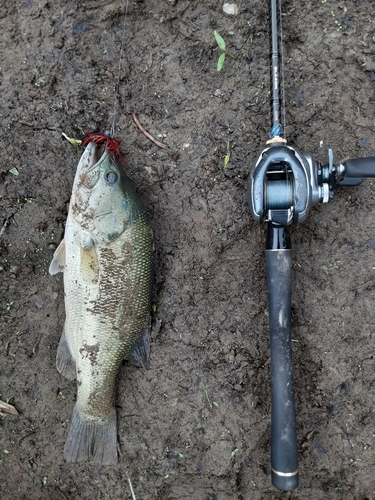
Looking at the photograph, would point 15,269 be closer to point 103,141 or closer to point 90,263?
point 90,263

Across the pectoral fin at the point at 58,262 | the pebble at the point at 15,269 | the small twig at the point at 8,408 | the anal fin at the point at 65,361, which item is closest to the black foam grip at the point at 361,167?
the pectoral fin at the point at 58,262

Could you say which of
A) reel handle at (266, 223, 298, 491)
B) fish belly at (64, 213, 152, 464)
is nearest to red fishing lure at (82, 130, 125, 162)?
fish belly at (64, 213, 152, 464)

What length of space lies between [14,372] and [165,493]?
58.5 inches

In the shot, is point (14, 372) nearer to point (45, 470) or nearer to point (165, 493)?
point (45, 470)

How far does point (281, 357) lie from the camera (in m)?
2.59

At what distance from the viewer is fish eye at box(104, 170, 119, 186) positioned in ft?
8.87

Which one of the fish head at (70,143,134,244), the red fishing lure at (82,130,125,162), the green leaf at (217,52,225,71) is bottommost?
the fish head at (70,143,134,244)

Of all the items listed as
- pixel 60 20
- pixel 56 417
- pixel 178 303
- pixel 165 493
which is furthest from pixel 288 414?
pixel 60 20

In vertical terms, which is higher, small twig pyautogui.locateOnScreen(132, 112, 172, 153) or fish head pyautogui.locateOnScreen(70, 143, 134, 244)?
small twig pyautogui.locateOnScreen(132, 112, 172, 153)

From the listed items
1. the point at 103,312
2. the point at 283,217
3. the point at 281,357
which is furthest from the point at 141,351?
the point at 283,217

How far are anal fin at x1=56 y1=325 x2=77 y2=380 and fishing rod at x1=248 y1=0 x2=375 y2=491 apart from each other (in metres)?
1.47

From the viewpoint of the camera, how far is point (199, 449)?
3029 mm

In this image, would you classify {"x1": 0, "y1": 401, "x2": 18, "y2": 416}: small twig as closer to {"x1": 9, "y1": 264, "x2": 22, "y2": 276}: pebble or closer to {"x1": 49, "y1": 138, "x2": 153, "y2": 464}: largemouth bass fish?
{"x1": 49, "y1": 138, "x2": 153, "y2": 464}: largemouth bass fish

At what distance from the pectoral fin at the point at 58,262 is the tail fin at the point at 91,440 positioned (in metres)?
1.01
